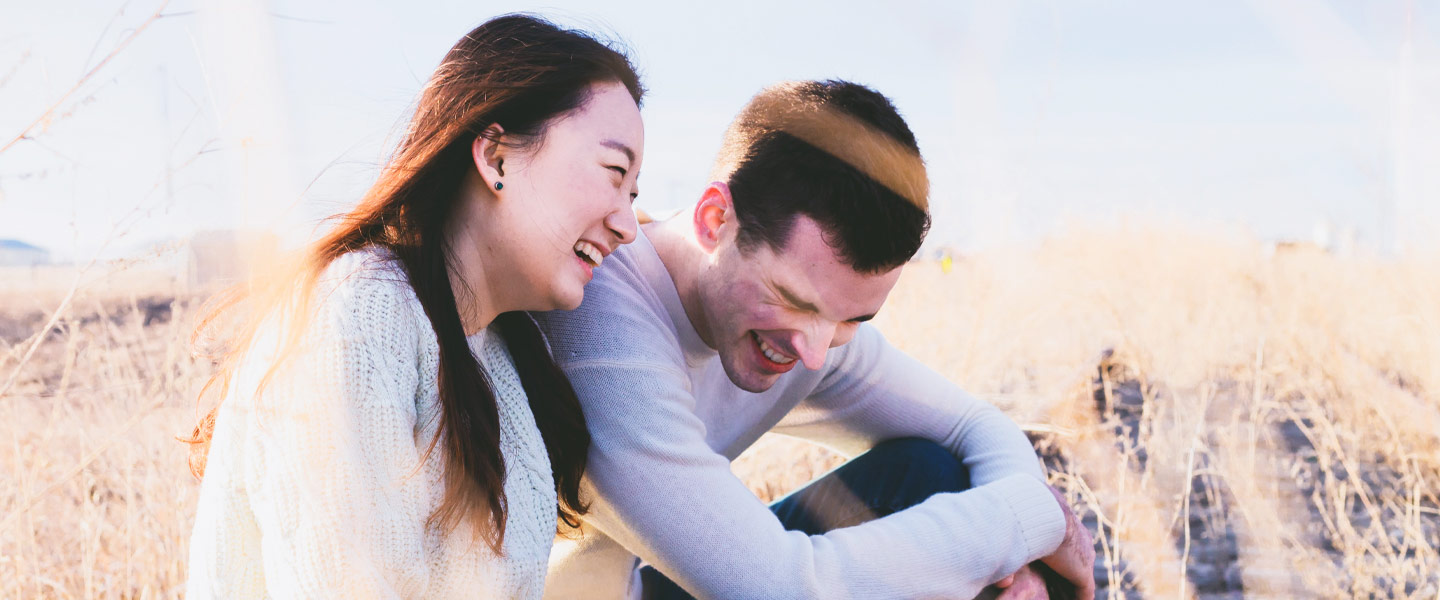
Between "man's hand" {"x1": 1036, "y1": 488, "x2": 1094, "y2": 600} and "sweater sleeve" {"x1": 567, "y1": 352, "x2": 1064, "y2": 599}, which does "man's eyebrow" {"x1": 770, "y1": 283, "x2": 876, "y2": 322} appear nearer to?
"sweater sleeve" {"x1": 567, "y1": 352, "x2": 1064, "y2": 599}

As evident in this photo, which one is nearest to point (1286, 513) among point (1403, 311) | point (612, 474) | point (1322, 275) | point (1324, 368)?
point (1324, 368)

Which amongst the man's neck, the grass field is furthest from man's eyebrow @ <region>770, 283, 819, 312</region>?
the grass field

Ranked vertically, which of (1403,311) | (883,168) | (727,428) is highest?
(883,168)

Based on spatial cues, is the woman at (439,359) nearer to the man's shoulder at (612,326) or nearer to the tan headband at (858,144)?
the man's shoulder at (612,326)

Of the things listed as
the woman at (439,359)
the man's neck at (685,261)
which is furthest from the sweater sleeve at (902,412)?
the woman at (439,359)

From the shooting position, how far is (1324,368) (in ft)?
16.3

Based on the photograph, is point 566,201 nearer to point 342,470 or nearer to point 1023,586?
point 342,470

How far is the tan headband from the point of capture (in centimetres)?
188

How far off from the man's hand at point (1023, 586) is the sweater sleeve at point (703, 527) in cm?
18

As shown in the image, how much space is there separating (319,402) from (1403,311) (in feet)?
18.4

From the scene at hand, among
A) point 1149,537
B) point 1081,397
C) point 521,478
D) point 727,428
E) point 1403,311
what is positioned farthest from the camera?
point 1403,311

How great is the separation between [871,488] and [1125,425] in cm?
242

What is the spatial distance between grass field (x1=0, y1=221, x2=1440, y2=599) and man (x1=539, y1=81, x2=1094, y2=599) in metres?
0.67

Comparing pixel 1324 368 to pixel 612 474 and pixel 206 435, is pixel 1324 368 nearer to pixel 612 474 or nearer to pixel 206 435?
pixel 612 474
